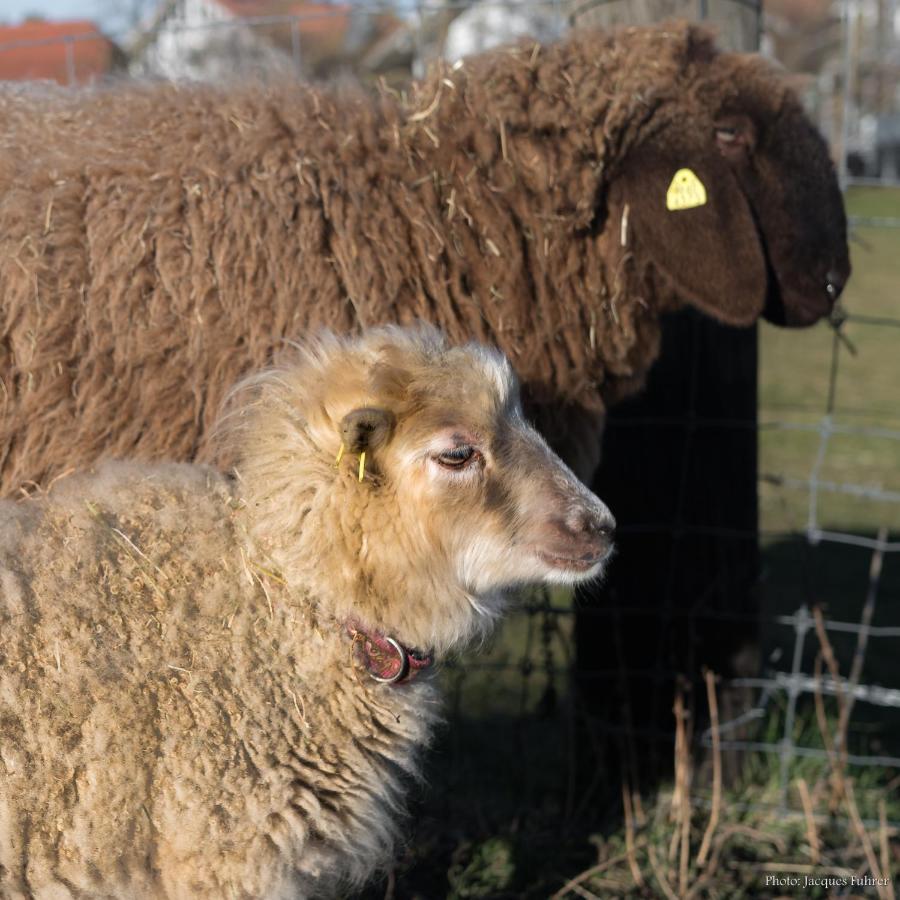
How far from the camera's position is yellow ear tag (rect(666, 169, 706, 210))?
12.8 feet

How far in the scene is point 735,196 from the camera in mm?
3994

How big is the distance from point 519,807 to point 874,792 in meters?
1.44

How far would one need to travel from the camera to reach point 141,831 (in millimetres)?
2557

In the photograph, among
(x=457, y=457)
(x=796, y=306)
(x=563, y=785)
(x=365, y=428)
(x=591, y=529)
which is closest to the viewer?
(x=365, y=428)

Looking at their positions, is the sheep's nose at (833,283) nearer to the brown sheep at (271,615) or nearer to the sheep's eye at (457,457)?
the brown sheep at (271,615)

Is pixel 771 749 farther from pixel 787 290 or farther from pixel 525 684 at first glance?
pixel 787 290

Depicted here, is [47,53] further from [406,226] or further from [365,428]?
[365,428]

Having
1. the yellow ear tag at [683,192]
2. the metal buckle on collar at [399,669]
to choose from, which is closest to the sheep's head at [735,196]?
the yellow ear tag at [683,192]

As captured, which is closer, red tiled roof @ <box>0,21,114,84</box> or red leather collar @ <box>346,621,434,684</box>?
red leather collar @ <box>346,621,434,684</box>

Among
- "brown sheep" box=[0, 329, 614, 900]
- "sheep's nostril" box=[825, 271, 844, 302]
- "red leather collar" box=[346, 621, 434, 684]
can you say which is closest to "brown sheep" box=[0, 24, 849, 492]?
"sheep's nostril" box=[825, 271, 844, 302]

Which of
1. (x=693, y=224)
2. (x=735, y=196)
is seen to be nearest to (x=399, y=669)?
(x=693, y=224)

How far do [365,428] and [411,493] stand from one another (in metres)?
0.21

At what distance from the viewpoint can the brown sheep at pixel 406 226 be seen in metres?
3.42

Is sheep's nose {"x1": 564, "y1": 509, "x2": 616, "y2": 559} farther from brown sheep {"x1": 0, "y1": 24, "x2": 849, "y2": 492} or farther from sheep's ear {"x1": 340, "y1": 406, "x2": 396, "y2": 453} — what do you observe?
brown sheep {"x1": 0, "y1": 24, "x2": 849, "y2": 492}
